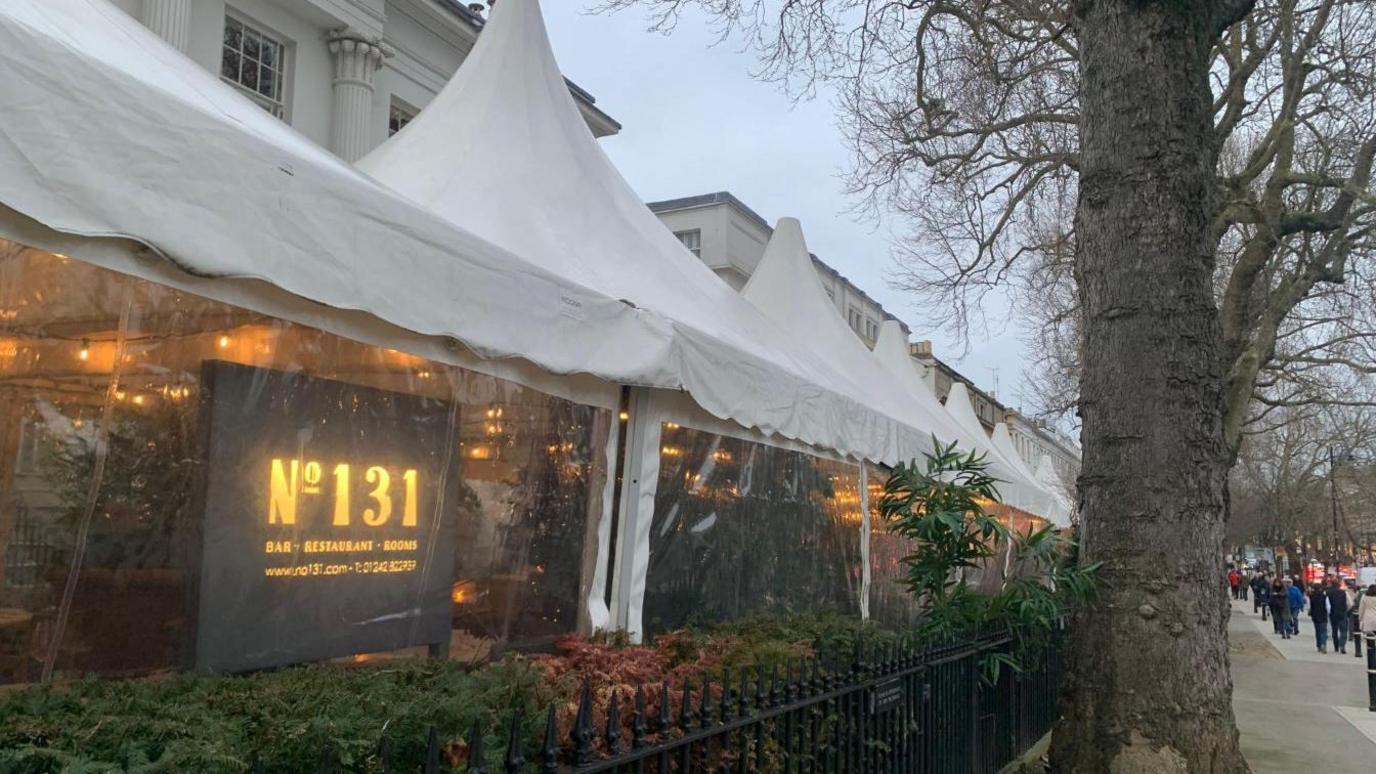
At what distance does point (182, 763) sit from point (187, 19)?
12.4 meters

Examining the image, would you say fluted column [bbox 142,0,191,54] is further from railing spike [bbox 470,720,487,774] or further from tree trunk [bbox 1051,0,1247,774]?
railing spike [bbox 470,720,487,774]

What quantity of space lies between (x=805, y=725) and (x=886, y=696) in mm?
1038

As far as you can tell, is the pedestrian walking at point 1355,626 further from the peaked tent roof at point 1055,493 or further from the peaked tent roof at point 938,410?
the peaked tent roof at point 938,410

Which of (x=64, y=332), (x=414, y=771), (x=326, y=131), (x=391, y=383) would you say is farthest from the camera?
(x=326, y=131)

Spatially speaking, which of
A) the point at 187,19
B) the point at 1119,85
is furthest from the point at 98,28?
the point at 187,19

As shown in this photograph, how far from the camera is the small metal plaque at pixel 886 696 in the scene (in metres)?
4.74

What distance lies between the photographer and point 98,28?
4.04 metres

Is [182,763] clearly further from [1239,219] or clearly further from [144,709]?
[1239,219]

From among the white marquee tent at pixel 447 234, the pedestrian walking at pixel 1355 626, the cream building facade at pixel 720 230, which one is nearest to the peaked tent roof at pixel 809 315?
the white marquee tent at pixel 447 234

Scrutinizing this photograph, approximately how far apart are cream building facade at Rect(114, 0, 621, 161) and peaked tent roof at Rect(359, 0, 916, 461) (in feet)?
23.7

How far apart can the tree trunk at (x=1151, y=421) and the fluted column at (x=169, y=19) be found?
10831 mm

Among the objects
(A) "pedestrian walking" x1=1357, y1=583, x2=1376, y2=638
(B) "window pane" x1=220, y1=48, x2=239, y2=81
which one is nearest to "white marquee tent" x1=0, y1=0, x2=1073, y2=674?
(B) "window pane" x1=220, y1=48, x2=239, y2=81

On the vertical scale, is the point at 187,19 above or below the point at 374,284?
above

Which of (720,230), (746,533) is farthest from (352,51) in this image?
(720,230)
